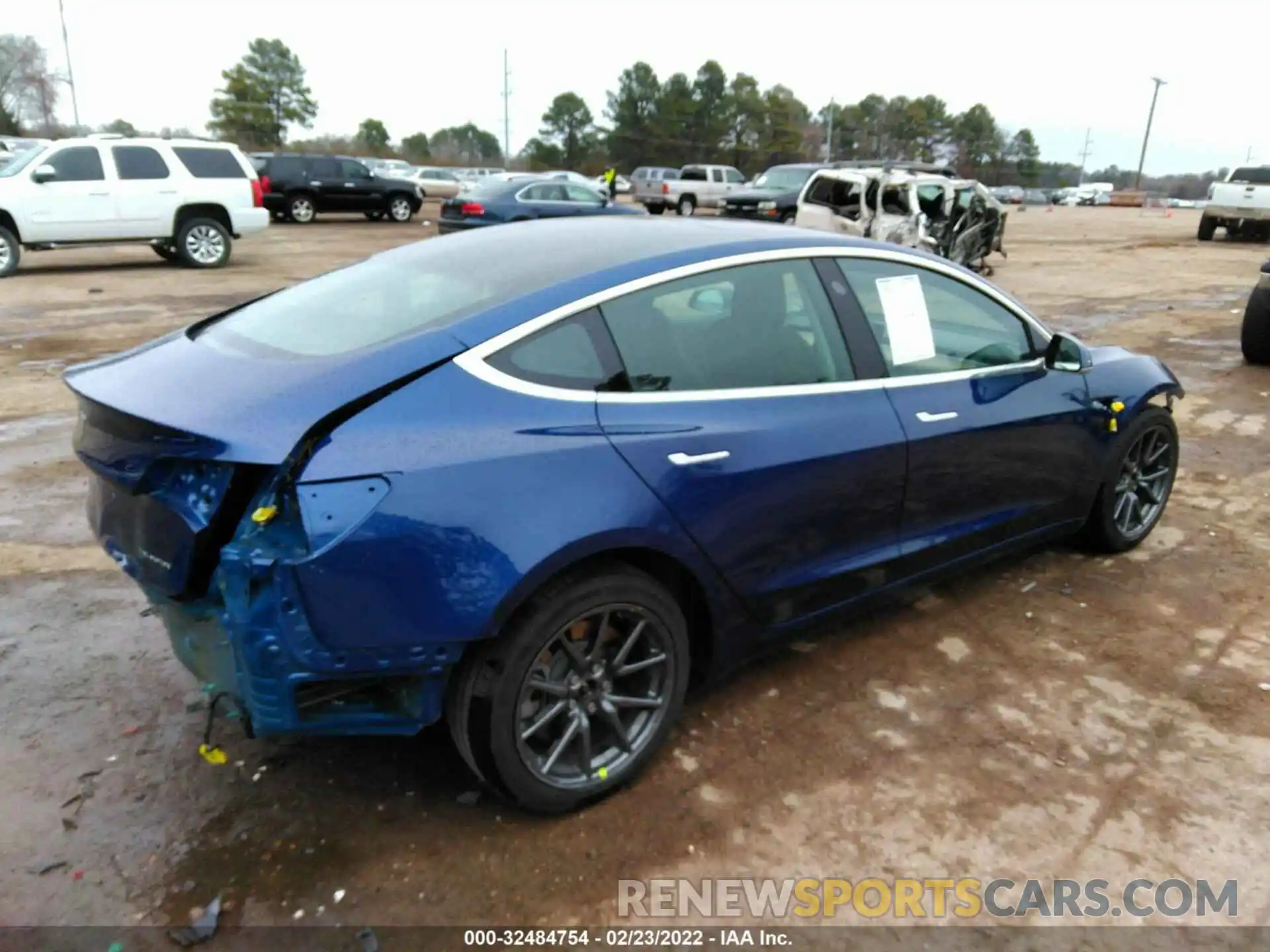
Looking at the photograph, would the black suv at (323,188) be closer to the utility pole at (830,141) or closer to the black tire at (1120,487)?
the black tire at (1120,487)

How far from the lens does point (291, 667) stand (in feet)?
7.52

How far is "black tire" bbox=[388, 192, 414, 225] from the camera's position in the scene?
26000 millimetres

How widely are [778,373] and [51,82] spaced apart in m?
94.8

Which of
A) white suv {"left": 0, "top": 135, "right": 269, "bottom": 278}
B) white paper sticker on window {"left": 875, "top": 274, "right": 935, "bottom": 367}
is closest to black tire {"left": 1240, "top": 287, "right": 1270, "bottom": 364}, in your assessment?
white paper sticker on window {"left": 875, "top": 274, "right": 935, "bottom": 367}

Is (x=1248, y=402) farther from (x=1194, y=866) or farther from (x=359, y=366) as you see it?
(x=359, y=366)

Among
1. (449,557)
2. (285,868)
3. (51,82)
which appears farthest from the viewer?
(51,82)

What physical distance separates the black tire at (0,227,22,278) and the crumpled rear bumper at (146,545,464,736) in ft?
46.4

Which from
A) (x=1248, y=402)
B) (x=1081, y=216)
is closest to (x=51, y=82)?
(x=1081, y=216)

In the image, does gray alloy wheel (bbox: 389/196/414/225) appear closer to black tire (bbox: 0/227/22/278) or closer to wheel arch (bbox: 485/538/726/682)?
black tire (bbox: 0/227/22/278)

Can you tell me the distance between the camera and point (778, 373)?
307 cm

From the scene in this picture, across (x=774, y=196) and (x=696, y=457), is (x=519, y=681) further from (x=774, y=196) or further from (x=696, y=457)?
(x=774, y=196)

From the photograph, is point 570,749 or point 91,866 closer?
point 91,866

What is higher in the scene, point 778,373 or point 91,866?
point 778,373

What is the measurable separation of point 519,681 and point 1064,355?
2.72 meters
